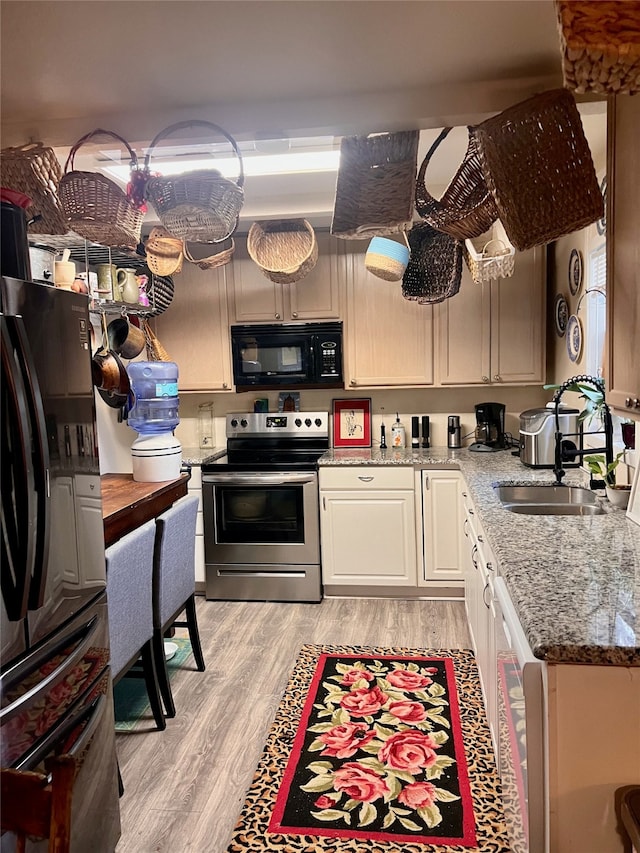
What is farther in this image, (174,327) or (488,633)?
(174,327)

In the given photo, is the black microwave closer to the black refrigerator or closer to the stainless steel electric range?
the stainless steel electric range

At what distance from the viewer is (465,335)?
4.14m

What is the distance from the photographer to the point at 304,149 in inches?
113

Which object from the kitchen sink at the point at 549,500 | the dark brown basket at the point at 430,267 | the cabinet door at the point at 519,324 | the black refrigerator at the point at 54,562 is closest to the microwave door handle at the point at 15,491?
the black refrigerator at the point at 54,562

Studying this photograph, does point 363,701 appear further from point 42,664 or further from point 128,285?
point 128,285

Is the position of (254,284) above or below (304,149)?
below

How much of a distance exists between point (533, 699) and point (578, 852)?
32 centimetres

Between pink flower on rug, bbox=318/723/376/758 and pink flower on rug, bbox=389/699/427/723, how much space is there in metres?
0.16

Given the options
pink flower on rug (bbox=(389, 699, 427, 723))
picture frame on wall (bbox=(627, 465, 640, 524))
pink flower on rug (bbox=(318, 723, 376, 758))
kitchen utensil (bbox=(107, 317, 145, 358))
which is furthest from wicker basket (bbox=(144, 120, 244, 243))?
pink flower on rug (bbox=(389, 699, 427, 723))

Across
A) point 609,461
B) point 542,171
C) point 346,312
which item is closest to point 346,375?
point 346,312

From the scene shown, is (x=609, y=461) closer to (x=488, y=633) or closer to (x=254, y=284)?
(x=488, y=633)

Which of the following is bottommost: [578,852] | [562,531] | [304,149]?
[578,852]

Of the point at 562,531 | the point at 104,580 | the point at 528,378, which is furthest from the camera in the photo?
the point at 528,378

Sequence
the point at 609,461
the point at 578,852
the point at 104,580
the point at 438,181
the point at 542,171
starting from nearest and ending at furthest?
the point at 578,852 → the point at 542,171 → the point at 104,580 → the point at 609,461 → the point at 438,181
